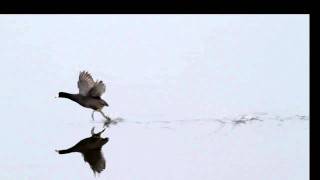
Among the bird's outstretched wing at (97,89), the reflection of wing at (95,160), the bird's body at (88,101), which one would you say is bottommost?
the reflection of wing at (95,160)

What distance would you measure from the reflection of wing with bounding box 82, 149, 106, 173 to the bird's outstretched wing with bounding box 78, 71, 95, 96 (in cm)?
55

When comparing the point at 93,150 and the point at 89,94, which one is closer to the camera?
the point at 93,150

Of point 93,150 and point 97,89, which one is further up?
point 97,89

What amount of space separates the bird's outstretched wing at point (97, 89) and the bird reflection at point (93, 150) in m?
0.30

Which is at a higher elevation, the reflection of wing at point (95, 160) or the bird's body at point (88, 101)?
the bird's body at point (88, 101)

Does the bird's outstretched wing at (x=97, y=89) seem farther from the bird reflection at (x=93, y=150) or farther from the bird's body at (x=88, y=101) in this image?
the bird reflection at (x=93, y=150)

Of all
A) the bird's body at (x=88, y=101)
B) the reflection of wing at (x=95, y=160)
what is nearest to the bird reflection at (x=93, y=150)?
the reflection of wing at (x=95, y=160)

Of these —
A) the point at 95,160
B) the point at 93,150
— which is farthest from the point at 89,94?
the point at 95,160

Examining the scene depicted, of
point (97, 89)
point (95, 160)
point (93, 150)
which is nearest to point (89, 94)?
point (97, 89)

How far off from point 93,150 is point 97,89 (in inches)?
21.3

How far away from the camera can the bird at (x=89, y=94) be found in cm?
496

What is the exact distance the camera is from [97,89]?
4.97 meters

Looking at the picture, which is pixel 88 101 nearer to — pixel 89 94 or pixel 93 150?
pixel 89 94
